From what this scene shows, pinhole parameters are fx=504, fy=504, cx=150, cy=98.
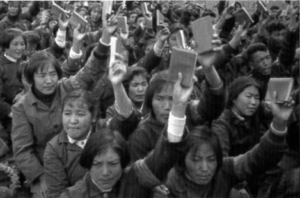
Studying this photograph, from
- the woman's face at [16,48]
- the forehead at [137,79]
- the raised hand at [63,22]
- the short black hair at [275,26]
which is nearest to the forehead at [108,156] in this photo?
the forehead at [137,79]

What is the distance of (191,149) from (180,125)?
303 mm

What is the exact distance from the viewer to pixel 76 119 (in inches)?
110

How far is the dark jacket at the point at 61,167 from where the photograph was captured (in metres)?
2.77

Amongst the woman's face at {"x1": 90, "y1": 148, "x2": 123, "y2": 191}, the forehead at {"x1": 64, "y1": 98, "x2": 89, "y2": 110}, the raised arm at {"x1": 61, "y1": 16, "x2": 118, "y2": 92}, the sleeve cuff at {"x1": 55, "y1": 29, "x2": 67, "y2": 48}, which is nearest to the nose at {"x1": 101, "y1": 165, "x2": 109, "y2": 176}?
the woman's face at {"x1": 90, "y1": 148, "x2": 123, "y2": 191}

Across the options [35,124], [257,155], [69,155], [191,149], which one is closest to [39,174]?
[35,124]

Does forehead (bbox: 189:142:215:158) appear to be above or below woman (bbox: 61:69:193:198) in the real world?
above

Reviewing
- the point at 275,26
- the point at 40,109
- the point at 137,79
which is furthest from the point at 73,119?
the point at 275,26

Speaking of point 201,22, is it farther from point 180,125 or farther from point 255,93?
point 255,93

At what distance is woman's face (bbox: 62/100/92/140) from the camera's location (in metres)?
2.79

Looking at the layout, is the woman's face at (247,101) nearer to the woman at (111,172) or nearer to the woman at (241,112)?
the woman at (241,112)

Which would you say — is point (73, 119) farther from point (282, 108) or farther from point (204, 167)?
point (282, 108)

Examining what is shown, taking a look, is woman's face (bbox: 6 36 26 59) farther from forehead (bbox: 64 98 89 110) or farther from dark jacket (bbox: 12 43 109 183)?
forehead (bbox: 64 98 89 110)

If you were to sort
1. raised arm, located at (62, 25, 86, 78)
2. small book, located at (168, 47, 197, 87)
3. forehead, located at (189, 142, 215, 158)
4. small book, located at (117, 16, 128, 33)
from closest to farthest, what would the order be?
small book, located at (168, 47, 197, 87)
forehead, located at (189, 142, 215, 158)
raised arm, located at (62, 25, 86, 78)
small book, located at (117, 16, 128, 33)

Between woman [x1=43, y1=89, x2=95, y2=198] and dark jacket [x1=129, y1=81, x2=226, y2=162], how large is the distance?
11.2 inches
